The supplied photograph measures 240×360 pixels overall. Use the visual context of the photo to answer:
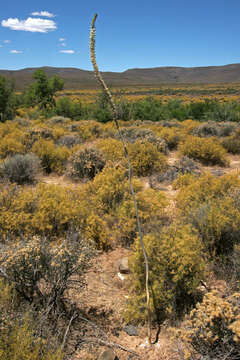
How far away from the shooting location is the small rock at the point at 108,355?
2570mm

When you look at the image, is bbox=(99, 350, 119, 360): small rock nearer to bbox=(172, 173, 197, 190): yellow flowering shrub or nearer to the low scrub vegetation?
the low scrub vegetation

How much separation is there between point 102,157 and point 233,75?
548 ft

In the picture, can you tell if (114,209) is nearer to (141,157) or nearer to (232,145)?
(141,157)

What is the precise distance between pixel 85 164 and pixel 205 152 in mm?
4596

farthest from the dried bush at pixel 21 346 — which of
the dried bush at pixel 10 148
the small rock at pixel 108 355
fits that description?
the dried bush at pixel 10 148

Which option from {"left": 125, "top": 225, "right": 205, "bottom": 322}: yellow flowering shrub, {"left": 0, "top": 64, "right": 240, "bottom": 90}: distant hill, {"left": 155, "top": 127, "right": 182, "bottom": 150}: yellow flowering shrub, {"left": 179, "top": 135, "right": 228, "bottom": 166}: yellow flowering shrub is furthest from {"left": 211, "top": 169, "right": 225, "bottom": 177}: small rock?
{"left": 0, "top": 64, "right": 240, "bottom": 90}: distant hill

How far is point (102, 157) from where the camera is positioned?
28.4 ft

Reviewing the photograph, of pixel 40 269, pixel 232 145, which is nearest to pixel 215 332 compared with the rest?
pixel 40 269

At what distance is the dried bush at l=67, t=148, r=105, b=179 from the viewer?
8328mm

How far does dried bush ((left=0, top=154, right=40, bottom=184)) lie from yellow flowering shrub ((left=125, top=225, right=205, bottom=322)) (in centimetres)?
542

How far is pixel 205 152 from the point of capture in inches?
389

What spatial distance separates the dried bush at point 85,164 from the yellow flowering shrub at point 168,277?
513cm

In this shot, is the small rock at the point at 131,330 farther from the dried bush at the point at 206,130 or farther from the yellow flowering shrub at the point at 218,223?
the dried bush at the point at 206,130

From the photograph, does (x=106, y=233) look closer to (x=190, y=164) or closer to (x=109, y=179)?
(x=109, y=179)
